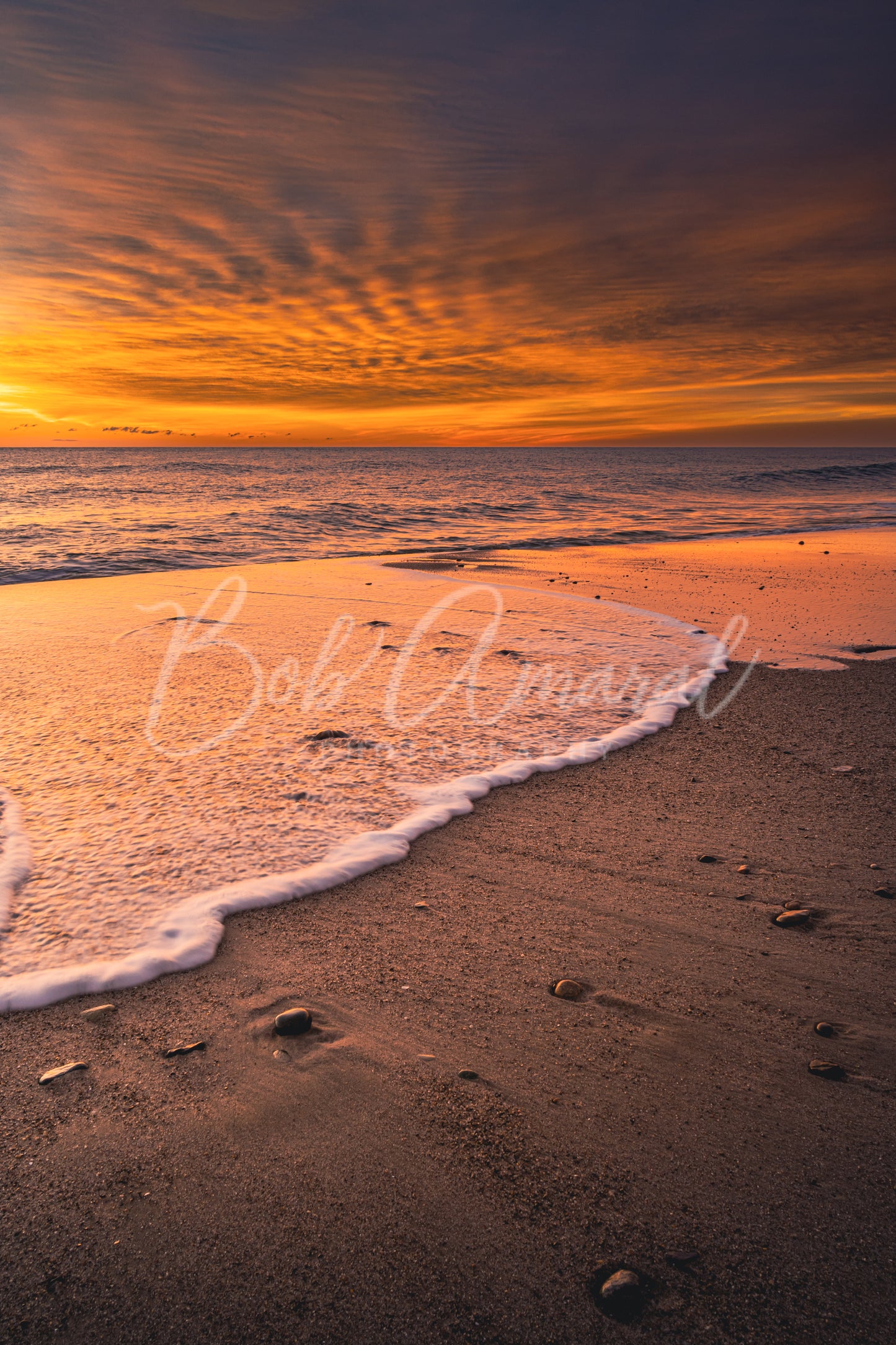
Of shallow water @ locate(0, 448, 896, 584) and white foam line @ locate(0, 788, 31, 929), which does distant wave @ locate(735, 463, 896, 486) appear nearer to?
shallow water @ locate(0, 448, 896, 584)

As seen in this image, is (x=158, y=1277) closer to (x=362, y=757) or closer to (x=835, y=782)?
(x=362, y=757)

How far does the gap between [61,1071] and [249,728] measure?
9.20ft

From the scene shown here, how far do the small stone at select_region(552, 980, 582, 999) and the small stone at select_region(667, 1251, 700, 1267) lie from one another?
2.68 ft

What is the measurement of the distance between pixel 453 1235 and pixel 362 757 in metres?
2.84

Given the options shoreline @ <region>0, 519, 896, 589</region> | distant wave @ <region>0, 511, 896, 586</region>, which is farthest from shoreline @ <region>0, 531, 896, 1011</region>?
distant wave @ <region>0, 511, 896, 586</region>

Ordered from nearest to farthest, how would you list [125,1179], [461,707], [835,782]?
[125,1179] → [835,782] → [461,707]

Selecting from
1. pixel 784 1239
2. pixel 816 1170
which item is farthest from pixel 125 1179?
pixel 816 1170

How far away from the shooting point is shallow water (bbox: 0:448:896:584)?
50.4 feet

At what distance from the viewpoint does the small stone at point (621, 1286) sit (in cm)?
153

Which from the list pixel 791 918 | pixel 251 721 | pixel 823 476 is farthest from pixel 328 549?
pixel 823 476

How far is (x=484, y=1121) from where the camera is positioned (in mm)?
1963

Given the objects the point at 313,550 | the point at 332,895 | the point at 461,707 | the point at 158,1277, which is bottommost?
the point at 158,1277

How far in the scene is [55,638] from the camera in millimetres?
6930

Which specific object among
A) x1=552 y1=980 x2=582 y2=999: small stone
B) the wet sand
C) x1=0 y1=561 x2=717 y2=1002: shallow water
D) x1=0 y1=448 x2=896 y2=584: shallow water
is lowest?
x1=552 y1=980 x2=582 y2=999: small stone
